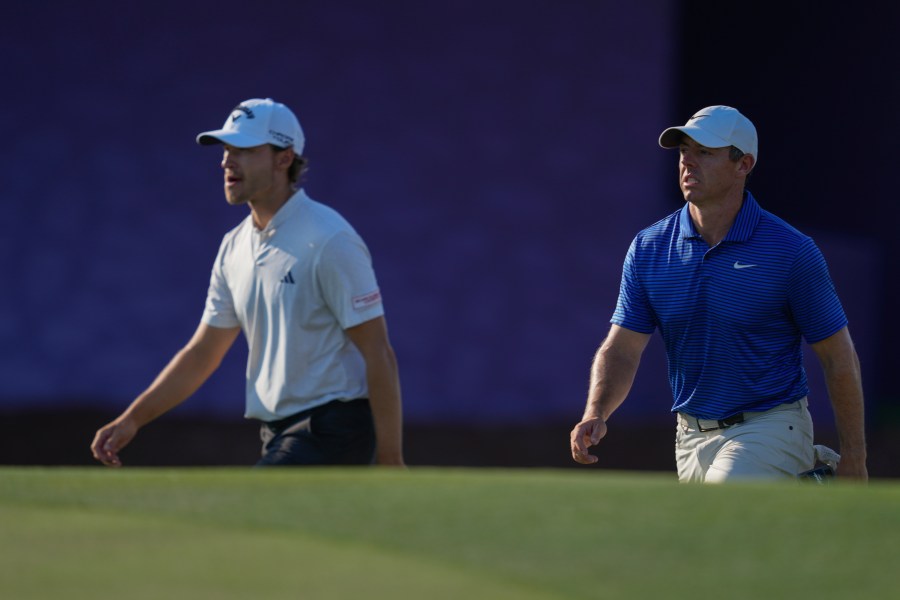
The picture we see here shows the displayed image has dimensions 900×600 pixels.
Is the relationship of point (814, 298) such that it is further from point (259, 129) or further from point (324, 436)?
point (259, 129)

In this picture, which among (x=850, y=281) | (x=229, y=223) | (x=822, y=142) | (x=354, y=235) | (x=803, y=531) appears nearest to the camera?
(x=803, y=531)

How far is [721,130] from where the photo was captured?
5945 millimetres

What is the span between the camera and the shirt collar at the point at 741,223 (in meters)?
5.84

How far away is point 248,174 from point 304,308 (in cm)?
65

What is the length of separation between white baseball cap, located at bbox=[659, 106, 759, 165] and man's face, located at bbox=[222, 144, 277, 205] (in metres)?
1.63

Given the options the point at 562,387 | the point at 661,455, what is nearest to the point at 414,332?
the point at 562,387

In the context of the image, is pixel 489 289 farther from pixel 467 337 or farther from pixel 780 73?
pixel 780 73

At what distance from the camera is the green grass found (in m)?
3.09

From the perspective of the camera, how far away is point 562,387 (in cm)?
1208

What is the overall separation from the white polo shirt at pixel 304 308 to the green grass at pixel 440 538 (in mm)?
1863

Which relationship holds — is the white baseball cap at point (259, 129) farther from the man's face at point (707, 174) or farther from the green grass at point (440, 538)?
the green grass at point (440, 538)

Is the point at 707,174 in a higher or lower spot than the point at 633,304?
higher

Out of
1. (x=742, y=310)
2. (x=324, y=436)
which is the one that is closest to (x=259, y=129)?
(x=324, y=436)

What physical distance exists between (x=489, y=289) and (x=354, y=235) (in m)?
5.82
